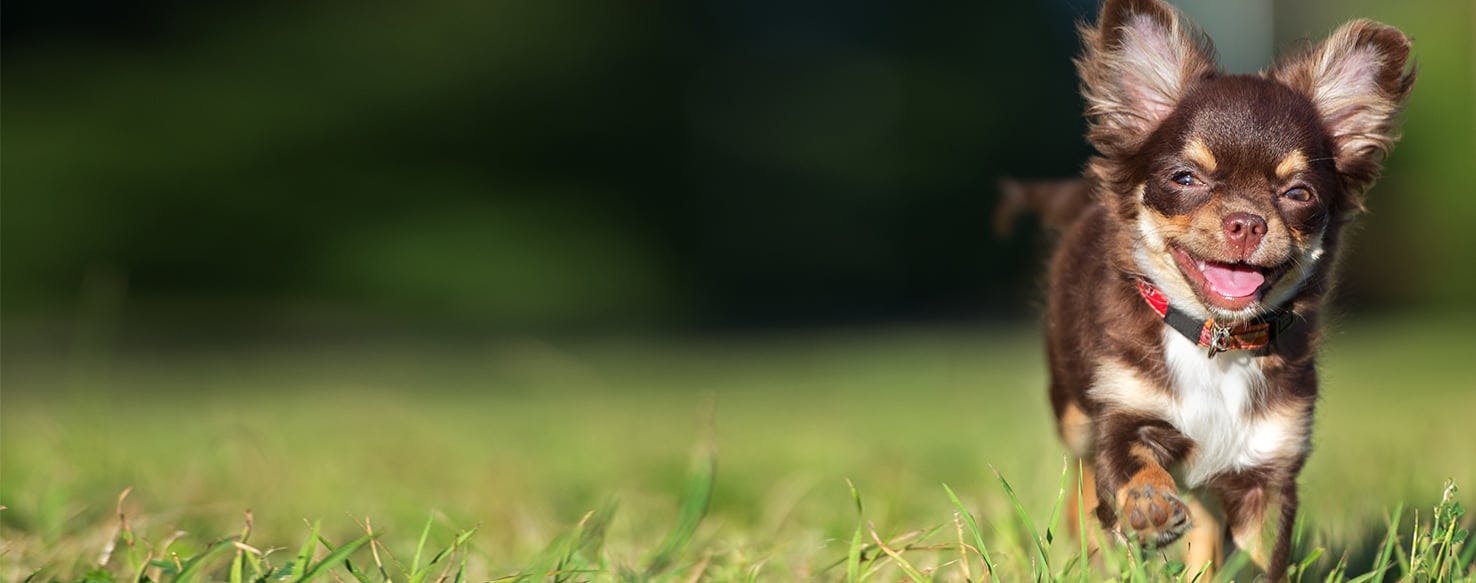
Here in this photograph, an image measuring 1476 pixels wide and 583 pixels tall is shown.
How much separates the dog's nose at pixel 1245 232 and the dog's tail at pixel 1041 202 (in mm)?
1365

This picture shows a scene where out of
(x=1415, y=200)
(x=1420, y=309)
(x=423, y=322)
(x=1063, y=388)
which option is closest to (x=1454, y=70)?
(x=1415, y=200)

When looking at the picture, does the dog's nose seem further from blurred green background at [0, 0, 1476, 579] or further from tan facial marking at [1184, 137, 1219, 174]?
blurred green background at [0, 0, 1476, 579]

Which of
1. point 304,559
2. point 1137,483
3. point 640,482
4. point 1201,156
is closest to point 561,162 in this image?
point 640,482

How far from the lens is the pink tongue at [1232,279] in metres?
3.12

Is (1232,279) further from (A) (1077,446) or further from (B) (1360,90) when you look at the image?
(A) (1077,446)

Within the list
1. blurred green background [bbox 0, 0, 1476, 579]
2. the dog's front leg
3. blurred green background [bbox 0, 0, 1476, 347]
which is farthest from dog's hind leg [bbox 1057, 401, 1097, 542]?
blurred green background [bbox 0, 0, 1476, 347]

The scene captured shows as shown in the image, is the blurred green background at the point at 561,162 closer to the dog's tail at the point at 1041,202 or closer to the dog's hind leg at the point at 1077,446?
the dog's tail at the point at 1041,202

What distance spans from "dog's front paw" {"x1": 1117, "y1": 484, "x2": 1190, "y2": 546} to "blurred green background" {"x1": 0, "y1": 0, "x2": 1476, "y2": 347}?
41.9ft

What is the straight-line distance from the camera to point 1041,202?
4578mm

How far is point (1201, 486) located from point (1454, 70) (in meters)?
13.9

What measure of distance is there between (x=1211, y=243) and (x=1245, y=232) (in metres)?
0.10

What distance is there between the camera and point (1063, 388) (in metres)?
3.84

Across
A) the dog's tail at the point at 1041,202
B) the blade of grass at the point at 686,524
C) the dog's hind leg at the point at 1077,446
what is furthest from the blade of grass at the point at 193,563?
the dog's tail at the point at 1041,202

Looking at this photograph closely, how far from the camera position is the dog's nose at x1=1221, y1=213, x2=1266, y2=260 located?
2980mm
